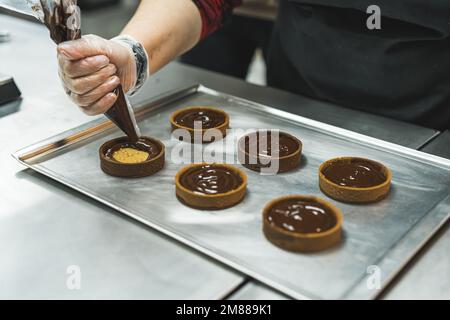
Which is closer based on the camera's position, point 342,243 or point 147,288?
point 147,288

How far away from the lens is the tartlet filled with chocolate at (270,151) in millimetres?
1375

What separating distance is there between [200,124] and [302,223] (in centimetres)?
55

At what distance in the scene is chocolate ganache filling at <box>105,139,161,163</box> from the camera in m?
1.40

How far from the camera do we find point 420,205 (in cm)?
124

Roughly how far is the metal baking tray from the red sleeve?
31 cm

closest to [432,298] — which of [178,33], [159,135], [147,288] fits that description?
[147,288]

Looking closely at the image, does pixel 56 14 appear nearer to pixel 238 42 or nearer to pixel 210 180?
pixel 210 180

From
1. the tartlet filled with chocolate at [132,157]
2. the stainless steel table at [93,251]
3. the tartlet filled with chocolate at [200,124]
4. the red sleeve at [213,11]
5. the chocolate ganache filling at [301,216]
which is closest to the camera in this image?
the stainless steel table at [93,251]

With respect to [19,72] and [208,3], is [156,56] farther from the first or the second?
[19,72]

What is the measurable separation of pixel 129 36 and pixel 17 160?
1.61ft

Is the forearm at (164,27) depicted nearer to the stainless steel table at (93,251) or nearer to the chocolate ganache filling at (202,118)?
the chocolate ganache filling at (202,118)

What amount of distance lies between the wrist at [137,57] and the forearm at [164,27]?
2.0 inches

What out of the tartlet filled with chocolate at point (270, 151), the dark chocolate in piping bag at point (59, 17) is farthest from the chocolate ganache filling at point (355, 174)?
the dark chocolate in piping bag at point (59, 17)

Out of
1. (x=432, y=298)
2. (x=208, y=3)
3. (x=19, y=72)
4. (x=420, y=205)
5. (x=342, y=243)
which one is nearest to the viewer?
(x=432, y=298)
